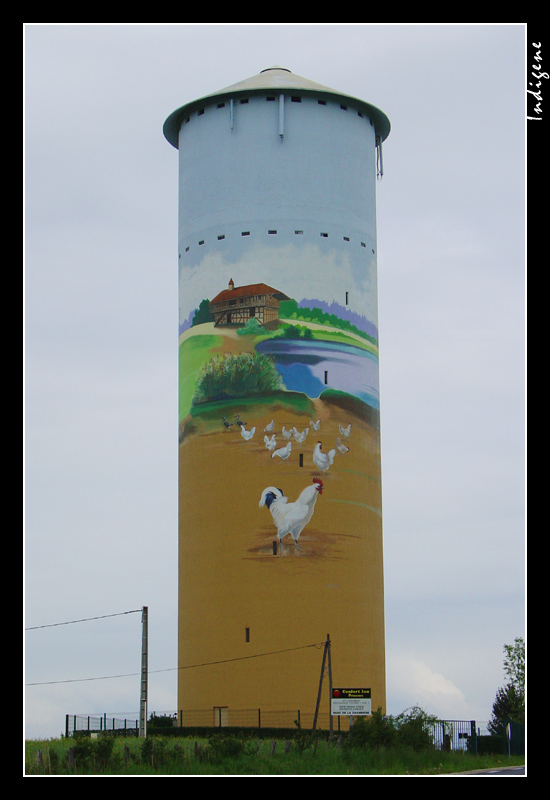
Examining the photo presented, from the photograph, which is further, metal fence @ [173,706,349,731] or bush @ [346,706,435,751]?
metal fence @ [173,706,349,731]

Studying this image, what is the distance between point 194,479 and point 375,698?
8516 millimetres

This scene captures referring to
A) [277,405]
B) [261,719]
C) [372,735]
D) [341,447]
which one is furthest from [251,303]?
[372,735]

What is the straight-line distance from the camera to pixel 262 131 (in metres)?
43.5

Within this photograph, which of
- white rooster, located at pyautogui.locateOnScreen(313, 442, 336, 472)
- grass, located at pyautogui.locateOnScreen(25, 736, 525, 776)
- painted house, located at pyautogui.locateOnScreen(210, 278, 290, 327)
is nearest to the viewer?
grass, located at pyautogui.locateOnScreen(25, 736, 525, 776)

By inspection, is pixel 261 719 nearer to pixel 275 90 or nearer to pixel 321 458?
pixel 321 458

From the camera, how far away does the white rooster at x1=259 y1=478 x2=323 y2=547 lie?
40844 millimetres

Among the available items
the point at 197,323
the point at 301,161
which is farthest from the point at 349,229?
the point at 197,323

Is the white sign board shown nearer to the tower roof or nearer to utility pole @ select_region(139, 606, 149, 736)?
utility pole @ select_region(139, 606, 149, 736)

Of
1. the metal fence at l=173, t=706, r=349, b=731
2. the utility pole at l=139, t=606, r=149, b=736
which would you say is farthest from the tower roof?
the metal fence at l=173, t=706, r=349, b=731

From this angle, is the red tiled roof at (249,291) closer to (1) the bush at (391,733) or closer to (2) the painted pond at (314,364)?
(2) the painted pond at (314,364)

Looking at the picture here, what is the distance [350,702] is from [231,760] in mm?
3826

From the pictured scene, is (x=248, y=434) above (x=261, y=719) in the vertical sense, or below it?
above

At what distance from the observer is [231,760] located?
3212 centimetres

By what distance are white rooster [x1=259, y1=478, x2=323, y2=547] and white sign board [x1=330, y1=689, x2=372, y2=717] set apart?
6.95m
